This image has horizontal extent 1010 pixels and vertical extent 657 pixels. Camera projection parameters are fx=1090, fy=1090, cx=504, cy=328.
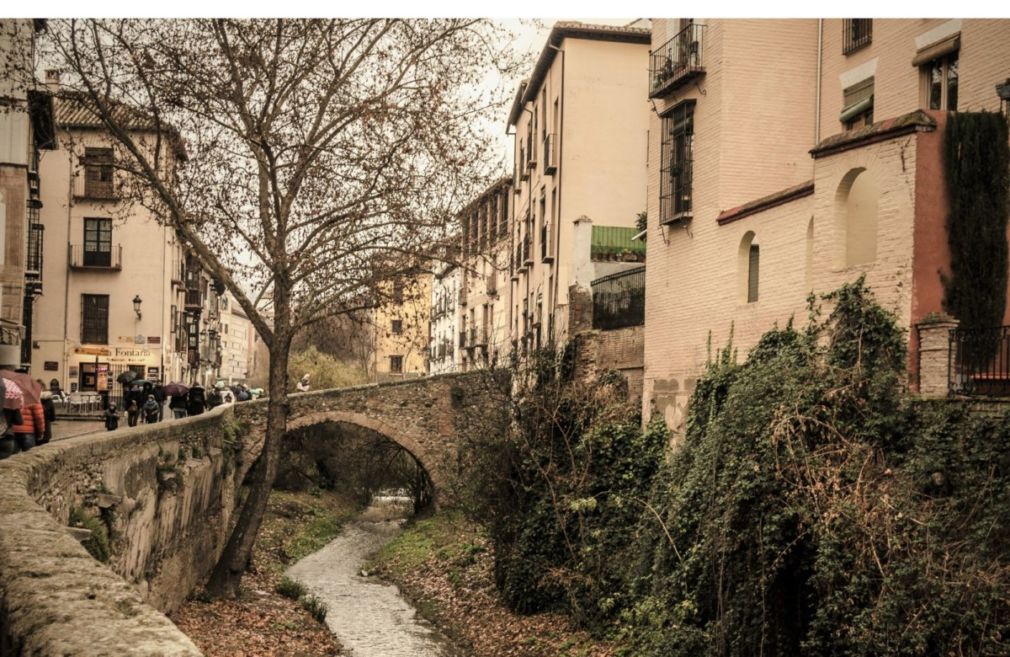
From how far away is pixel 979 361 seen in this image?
25.1 ft

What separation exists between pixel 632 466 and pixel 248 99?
6119 mm

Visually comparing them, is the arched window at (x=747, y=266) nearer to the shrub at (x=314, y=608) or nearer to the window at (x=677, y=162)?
the window at (x=677, y=162)

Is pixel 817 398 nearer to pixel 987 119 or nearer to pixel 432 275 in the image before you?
pixel 987 119

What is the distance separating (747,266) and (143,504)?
19.9 feet

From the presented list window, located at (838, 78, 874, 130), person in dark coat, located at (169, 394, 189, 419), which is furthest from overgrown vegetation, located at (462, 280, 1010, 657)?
person in dark coat, located at (169, 394, 189, 419)

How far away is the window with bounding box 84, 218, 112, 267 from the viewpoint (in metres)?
19.0

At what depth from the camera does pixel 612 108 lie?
59.4 feet

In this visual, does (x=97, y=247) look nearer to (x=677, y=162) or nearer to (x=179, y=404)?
(x=179, y=404)

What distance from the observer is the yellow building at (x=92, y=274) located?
13.4 metres

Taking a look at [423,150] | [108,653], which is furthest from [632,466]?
[108,653]

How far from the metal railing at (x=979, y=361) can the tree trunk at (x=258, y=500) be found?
7.94 metres

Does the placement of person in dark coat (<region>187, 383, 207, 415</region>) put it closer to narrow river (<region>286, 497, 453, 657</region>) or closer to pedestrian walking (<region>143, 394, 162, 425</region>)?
pedestrian walking (<region>143, 394, 162, 425</region>)

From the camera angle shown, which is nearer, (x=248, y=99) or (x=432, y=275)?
(x=248, y=99)

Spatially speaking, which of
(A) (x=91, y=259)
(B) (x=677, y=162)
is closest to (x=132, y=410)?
(A) (x=91, y=259)
